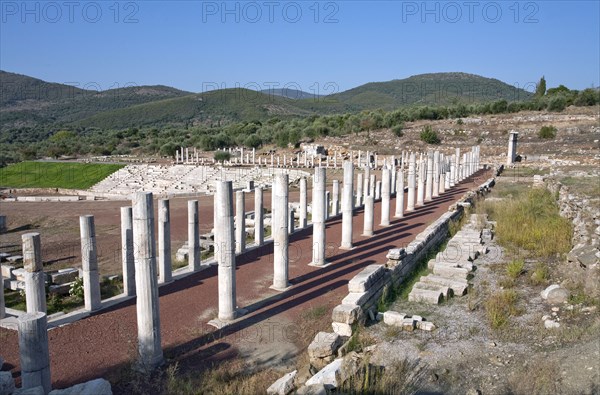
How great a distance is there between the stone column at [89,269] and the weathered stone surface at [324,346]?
495cm

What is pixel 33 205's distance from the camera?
3183 centimetres

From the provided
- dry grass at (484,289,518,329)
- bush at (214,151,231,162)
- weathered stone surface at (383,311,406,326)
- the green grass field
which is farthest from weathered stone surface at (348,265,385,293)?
bush at (214,151,231,162)

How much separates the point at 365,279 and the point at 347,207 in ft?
15.7

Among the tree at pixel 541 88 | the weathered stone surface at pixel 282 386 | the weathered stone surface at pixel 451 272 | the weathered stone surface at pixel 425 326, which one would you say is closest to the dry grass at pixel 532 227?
the weathered stone surface at pixel 451 272

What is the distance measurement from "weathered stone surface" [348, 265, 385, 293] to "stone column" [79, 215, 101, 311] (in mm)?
5291

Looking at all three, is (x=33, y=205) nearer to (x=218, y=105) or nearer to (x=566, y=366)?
(x=566, y=366)

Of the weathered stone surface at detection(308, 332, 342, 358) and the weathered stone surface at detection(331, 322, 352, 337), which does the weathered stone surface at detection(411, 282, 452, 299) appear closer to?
the weathered stone surface at detection(331, 322, 352, 337)

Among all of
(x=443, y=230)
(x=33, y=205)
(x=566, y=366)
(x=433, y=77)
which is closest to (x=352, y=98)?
(x=433, y=77)

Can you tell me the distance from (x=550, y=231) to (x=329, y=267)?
728 centimetres

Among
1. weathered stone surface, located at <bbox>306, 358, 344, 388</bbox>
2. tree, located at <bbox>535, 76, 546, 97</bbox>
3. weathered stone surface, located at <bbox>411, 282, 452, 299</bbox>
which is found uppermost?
tree, located at <bbox>535, 76, 546, 97</bbox>

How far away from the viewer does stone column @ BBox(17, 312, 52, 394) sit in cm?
605

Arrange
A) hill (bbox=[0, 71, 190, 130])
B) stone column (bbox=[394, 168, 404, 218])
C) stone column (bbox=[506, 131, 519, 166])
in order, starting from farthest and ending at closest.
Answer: hill (bbox=[0, 71, 190, 130]) → stone column (bbox=[506, 131, 519, 166]) → stone column (bbox=[394, 168, 404, 218])

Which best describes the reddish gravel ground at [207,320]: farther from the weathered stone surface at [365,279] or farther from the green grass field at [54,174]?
the green grass field at [54,174]

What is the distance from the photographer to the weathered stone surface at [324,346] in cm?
742
